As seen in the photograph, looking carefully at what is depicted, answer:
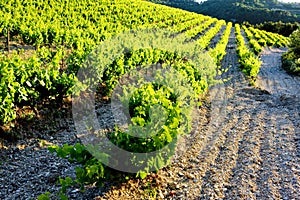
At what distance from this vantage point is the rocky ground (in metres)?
5.42

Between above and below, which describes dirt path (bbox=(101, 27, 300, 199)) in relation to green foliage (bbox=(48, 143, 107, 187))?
below

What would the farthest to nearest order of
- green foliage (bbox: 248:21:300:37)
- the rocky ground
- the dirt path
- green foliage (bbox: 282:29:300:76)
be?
green foliage (bbox: 248:21:300:37) < green foliage (bbox: 282:29:300:76) < the dirt path < the rocky ground

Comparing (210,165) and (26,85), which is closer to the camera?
(210,165)

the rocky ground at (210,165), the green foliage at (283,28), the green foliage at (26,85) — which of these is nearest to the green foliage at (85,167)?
the rocky ground at (210,165)

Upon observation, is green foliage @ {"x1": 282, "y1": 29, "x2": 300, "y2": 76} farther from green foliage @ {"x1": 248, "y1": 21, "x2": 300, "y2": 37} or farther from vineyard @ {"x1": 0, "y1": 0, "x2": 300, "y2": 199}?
green foliage @ {"x1": 248, "y1": 21, "x2": 300, "y2": 37}

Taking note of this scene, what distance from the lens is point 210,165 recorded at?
6.50 m

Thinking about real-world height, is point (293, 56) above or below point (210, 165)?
above

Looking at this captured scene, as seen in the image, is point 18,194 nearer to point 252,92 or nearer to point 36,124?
point 36,124

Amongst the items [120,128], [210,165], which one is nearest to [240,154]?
[210,165]

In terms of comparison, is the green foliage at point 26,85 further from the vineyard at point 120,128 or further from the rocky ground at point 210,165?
the rocky ground at point 210,165

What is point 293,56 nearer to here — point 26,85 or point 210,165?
point 210,165

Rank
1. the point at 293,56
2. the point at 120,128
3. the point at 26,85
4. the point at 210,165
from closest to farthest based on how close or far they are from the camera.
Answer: the point at 210,165 → the point at 26,85 → the point at 120,128 → the point at 293,56

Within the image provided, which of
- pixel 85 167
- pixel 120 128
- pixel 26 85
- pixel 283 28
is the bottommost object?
pixel 120 128

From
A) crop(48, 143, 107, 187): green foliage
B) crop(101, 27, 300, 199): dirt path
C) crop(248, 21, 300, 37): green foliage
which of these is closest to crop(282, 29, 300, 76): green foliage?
crop(101, 27, 300, 199): dirt path
